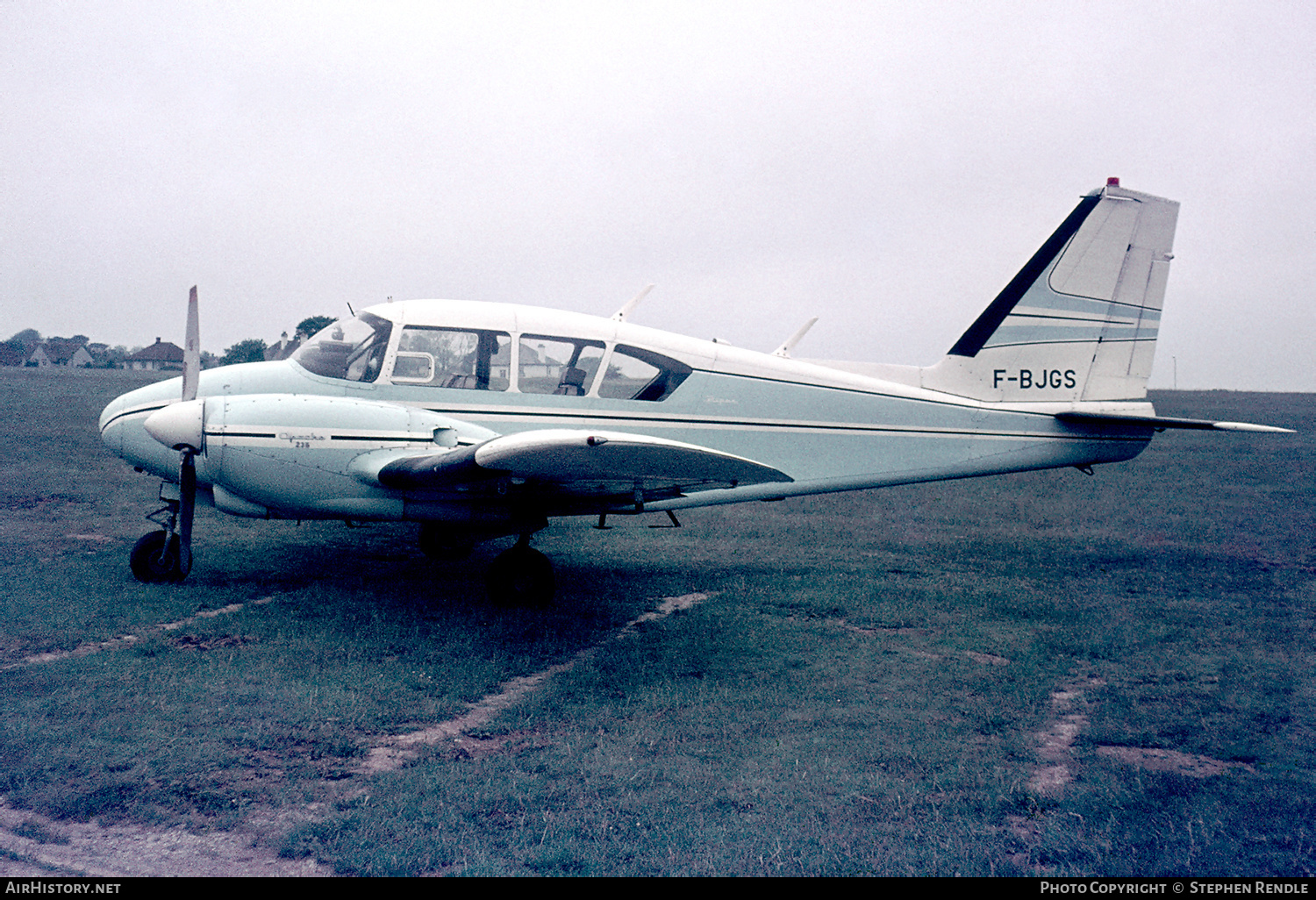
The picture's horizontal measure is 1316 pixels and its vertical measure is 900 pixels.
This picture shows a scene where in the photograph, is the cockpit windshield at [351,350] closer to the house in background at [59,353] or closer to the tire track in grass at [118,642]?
the tire track in grass at [118,642]

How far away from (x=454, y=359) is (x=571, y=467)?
2.23m

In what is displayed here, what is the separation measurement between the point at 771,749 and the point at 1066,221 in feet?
23.4

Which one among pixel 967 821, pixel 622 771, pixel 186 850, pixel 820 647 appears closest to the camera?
pixel 186 850

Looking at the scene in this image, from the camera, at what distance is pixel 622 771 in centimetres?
386

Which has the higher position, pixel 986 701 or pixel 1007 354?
pixel 1007 354

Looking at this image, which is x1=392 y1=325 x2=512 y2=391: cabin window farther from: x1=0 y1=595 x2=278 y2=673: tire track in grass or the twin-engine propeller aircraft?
x1=0 y1=595 x2=278 y2=673: tire track in grass

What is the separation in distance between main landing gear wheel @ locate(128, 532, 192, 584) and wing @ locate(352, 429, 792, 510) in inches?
88.4

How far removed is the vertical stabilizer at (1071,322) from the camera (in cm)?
841

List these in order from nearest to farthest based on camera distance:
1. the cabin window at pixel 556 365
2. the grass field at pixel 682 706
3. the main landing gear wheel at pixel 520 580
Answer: the grass field at pixel 682 706
the main landing gear wheel at pixel 520 580
the cabin window at pixel 556 365

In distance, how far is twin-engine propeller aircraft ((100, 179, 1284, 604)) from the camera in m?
6.05

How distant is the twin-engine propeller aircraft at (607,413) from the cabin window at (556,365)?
2 cm

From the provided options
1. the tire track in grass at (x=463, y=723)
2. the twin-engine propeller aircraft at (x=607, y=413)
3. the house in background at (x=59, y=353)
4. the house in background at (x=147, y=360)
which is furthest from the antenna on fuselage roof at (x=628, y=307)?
the house in background at (x=59, y=353)

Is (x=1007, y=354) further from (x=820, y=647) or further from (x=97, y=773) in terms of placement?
(x=97, y=773)

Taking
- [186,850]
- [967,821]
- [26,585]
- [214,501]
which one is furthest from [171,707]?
[967,821]
